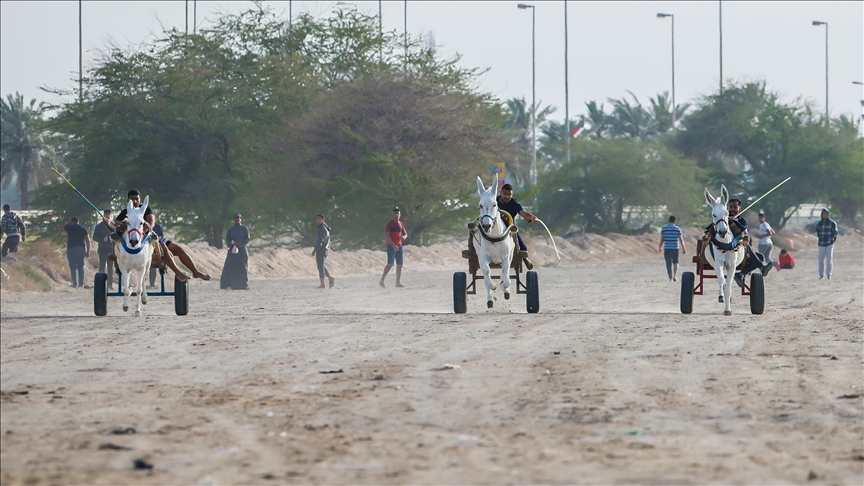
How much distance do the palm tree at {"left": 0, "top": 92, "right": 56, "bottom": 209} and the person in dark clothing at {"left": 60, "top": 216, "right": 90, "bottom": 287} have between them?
6531 cm

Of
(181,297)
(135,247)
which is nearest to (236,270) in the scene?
(181,297)

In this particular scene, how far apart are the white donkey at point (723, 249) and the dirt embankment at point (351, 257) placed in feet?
54.2

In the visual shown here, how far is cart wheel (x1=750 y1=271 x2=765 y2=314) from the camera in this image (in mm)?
20234

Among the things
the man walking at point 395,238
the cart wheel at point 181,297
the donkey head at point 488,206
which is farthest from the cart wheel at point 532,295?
the man walking at point 395,238

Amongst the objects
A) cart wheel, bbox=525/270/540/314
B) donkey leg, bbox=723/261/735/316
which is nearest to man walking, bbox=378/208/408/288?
cart wheel, bbox=525/270/540/314

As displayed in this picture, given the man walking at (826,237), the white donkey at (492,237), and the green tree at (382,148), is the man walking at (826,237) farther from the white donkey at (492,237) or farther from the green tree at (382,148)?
the green tree at (382,148)

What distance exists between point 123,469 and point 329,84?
145 feet

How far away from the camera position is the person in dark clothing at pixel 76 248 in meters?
29.4

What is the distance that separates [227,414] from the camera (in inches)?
385

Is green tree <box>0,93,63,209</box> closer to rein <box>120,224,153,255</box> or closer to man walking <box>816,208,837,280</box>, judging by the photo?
man walking <box>816,208,837,280</box>

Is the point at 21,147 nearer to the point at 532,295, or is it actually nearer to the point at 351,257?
the point at 351,257

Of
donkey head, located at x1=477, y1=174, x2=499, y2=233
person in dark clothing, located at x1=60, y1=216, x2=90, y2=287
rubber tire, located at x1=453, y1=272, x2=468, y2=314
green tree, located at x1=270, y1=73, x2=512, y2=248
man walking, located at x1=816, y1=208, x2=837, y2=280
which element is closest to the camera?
donkey head, located at x1=477, y1=174, x2=499, y2=233

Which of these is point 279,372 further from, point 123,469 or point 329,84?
point 329,84

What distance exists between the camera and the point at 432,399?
1058 centimetres
